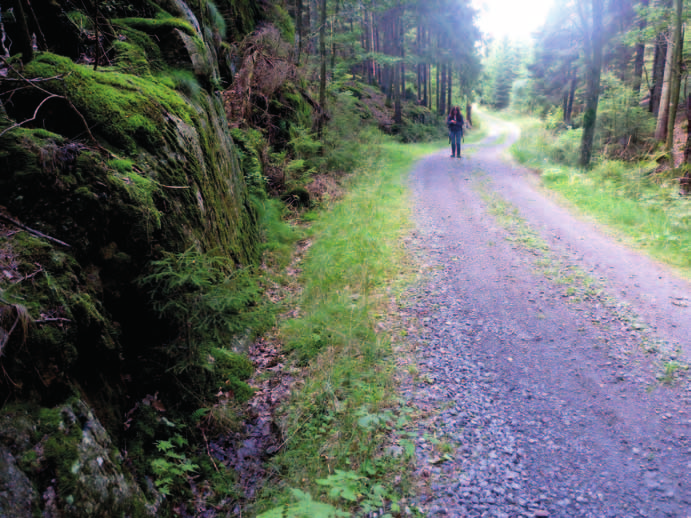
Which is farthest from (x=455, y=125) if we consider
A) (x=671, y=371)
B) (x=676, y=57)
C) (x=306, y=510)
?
(x=306, y=510)

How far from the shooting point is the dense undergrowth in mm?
7324

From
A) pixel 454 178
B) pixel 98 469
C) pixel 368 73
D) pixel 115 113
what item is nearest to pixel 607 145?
pixel 454 178

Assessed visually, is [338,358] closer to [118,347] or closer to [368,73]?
[118,347]

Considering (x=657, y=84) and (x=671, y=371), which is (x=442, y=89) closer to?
(x=657, y=84)

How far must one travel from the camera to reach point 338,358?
486 cm

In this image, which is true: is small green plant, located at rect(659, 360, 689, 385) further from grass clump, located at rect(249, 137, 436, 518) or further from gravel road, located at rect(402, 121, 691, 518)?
grass clump, located at rect(249, 137, 436, 518)

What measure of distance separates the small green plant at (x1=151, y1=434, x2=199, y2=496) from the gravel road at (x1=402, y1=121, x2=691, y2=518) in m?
1.98

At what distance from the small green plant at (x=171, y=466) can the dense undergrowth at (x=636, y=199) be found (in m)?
7.62

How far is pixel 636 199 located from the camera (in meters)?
10.0

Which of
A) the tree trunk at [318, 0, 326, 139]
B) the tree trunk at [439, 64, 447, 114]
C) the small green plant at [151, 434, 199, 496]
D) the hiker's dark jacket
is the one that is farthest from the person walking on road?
the tree trunk at [439, 64, 447, 114]

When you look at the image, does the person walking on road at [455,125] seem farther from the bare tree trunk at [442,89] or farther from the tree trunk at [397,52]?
the bare tree trunk at [442,89]

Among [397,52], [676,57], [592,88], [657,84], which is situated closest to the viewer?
[676,57]

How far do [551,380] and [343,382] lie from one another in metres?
2.33

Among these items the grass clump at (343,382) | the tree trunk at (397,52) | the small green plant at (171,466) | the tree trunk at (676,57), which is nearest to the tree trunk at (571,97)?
the tree trunk at (397,52)
